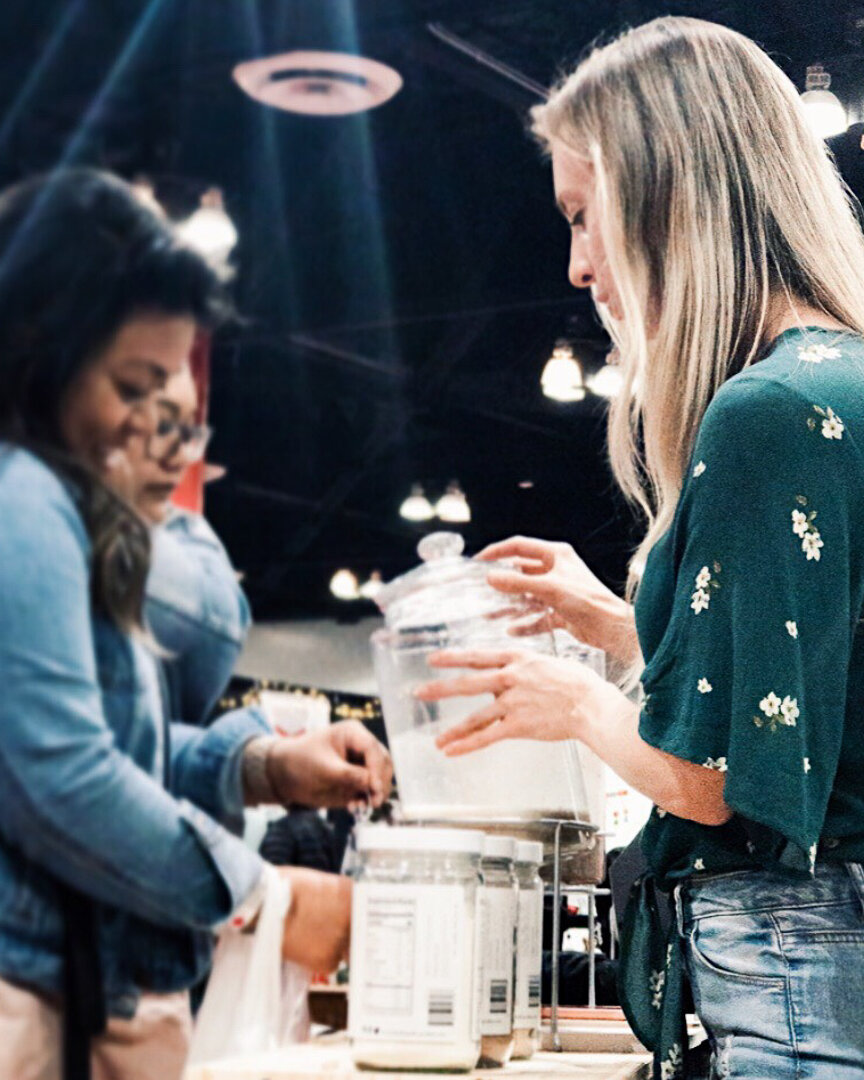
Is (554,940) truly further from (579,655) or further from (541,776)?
(579,655)

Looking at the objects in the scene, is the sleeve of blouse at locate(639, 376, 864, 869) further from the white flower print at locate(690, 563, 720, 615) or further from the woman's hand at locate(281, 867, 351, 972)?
the woman's hand at locate(281, 867, 351, 972)

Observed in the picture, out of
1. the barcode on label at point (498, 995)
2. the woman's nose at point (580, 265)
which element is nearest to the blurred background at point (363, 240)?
the woman's nose at point (580, 265)

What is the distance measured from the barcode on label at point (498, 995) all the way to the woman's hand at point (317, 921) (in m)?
0.14

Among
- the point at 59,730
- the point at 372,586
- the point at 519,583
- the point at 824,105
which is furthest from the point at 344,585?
the point at 824,105

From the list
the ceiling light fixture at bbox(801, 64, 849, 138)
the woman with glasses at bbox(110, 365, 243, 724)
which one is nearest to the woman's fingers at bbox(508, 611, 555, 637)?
the woman with glasses at bbox(110, 365, 243, 724)

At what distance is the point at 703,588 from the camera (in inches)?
45.9

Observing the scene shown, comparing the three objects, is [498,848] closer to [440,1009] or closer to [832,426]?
[440,1009]

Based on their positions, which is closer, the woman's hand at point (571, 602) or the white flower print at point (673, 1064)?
the white flower print at point (673, 1064)

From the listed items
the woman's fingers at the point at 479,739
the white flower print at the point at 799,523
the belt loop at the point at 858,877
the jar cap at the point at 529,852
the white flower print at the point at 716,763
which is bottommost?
the belt loop at the point at 858,877

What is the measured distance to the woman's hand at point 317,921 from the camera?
1.21 m

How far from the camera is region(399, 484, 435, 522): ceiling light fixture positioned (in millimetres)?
1894

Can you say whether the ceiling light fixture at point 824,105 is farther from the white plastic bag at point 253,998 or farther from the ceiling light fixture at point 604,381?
the white plastic bag at point 253,998

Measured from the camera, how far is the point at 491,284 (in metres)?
2.16

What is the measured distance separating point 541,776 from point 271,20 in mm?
956
